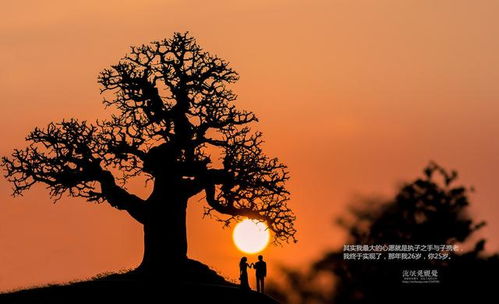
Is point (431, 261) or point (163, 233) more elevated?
point (163, 233)

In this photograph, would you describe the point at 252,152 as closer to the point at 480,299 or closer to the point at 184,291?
the point at 184,291

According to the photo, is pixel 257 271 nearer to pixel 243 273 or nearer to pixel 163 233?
pixel 243 273

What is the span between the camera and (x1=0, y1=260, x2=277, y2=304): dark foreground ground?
38875 millimetres

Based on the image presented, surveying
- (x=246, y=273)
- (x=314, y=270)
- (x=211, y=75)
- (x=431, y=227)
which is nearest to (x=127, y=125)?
(x=211, y=75)

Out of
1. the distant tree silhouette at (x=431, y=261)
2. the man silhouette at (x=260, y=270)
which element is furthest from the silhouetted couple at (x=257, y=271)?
the distant tree silhouette at (x=431, y=261)

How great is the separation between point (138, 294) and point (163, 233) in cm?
1018

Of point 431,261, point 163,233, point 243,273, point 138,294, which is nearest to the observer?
point 431,261

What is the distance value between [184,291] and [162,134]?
39.2ft

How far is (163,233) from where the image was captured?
49156 millimetres

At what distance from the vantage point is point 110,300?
38.8 m

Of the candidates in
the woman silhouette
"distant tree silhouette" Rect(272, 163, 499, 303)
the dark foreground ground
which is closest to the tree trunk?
the dark foreground ground

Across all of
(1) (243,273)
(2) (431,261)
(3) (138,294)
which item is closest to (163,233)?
(1) (243,273)

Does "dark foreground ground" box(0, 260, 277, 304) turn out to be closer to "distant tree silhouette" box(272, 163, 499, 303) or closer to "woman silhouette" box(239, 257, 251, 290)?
"woman silhouette" box(239, 257, 251, 290)

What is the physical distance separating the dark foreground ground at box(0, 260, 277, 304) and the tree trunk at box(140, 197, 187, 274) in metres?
4.49
